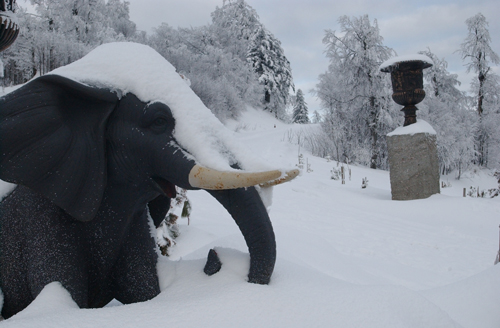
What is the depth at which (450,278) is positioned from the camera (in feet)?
9.86

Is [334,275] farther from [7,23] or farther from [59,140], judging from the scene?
[7,23]

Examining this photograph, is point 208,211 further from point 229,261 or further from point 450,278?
point 229,261

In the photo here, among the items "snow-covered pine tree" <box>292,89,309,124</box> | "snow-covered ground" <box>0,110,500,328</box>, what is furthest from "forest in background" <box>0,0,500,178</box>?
"snow-covered pine tree" <box>292,89,309,124</box>

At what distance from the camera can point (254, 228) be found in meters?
1.08

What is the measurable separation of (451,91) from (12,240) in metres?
21.3

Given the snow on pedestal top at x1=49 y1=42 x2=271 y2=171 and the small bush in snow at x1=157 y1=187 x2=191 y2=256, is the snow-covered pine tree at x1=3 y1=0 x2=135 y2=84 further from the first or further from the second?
the snow on pedestal top at x1=49 y1=42 x2=271 y2=171

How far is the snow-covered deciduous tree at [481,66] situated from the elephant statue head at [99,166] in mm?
18876

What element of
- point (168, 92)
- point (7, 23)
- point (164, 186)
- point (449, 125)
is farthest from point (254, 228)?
point (449, 125)

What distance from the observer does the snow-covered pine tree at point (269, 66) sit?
29922mm

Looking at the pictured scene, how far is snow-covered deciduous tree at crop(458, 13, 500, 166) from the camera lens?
53.0 feet

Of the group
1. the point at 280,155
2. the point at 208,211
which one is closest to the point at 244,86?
the point at 280,155

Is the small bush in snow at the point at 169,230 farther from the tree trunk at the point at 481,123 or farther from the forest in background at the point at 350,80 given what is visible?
the tree trunk at the point at 481,123

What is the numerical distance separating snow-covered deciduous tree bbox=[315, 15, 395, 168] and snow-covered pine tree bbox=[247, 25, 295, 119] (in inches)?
562

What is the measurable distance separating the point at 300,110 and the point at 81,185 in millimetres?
41349
